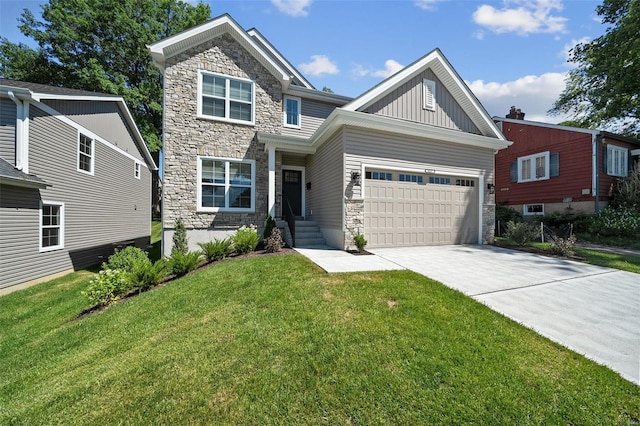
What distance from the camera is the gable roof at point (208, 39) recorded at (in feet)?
29.6

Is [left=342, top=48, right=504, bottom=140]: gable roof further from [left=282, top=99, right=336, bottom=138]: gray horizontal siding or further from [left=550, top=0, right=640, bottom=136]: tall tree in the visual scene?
[left=550, top=0, right=640, bottom=136]: tall tree

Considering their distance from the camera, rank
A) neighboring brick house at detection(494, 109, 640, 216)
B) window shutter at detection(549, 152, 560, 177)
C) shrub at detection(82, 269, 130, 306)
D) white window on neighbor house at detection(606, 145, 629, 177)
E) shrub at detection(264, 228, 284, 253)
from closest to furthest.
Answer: shrub at detection(82, 269, 130, 306) < shrub at detection(264, 228, 284, 253) < neighboring brick house at detection(494, 109, 640, 216) < white window on neighbor house at detection(606, 145, 629, 177) < window shutter at detection(549, 152, 560, 177)

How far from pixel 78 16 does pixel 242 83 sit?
60.6 ft

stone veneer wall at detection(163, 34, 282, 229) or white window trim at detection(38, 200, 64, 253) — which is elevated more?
stone veneer wall at detection(163, 34, 282, 229)

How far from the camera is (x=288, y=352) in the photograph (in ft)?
9.53

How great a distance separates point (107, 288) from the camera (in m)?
5.54

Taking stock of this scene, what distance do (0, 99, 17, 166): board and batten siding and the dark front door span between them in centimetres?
824

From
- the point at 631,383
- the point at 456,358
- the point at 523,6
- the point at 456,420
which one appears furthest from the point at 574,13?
the point at 456,420

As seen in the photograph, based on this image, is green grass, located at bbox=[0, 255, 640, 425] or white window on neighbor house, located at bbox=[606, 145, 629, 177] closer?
green grass, located at bbox=[0, 255, 640, 425]

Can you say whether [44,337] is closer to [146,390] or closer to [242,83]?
[146,390]

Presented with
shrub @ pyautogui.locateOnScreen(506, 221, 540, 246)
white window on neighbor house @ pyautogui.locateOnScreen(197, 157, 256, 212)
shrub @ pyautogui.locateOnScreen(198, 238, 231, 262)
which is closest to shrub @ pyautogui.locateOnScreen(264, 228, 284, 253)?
shrub @ pyautogui.locateOnScreen(198, 238, 231, 262)

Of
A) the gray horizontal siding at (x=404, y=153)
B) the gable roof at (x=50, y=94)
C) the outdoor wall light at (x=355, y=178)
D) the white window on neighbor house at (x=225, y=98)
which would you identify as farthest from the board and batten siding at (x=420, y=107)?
the gable roof at (x=50, y=94)

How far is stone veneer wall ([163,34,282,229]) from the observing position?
30.0 ft

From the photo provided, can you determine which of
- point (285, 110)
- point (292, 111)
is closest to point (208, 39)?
point (285, 110)
